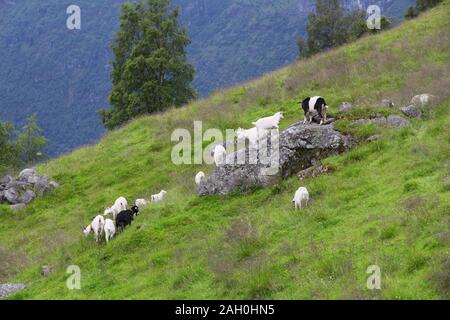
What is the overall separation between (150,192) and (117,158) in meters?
6.68

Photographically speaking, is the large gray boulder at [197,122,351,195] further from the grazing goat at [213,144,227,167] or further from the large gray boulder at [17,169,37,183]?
the large gray boulder at [17,169,37,183]

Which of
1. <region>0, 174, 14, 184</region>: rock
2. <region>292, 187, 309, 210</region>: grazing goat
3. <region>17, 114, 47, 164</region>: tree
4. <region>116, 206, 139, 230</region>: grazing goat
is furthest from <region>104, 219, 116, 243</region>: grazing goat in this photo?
<region>17, 114, 47, 164</region>: tree

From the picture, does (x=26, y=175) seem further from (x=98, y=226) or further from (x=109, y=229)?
(x=109, y=229)

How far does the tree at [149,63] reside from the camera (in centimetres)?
4966

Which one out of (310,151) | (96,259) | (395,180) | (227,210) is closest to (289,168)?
(310,151)

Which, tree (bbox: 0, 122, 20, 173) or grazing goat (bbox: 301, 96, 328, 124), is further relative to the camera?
tree (bbox: 0, 122, 20, 173)

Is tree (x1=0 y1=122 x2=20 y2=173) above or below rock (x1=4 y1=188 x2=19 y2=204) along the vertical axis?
above

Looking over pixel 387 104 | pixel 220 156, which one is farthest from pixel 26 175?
pixel 387 104

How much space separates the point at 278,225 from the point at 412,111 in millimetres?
9294

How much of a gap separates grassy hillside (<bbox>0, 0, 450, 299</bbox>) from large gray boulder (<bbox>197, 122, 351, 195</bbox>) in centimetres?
57

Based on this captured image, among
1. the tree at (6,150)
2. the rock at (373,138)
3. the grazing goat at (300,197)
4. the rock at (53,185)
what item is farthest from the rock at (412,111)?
the tree at (6,150)

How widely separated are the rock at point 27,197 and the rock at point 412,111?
1894 cm

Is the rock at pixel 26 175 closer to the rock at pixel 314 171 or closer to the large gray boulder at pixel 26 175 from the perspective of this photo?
the large gray boulder at pixel 26 175

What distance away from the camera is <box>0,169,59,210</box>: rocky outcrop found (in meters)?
31.0
